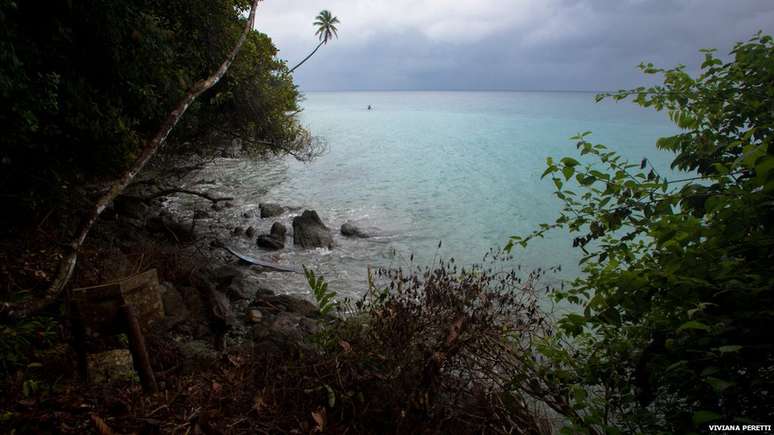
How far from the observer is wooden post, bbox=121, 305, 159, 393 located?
156 inches

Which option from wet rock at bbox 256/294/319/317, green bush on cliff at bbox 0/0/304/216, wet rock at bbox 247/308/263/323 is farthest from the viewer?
wet rock at bbox 256/294/319/317

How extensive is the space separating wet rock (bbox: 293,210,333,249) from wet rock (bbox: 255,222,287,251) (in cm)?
52

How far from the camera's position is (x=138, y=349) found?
4.08 meters

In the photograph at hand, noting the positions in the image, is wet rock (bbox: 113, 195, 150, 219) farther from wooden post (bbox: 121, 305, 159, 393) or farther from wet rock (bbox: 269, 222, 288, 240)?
wooden post (bbox: 121, 305, 159, 393)

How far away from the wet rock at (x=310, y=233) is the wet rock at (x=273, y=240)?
52 centimetres

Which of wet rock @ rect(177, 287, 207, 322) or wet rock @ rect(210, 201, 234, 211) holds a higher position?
wet rock @ rect(210, 201, 234, 211)

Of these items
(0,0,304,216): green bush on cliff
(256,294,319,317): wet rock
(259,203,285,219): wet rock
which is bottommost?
Result: (256,294,319,317): wet rock

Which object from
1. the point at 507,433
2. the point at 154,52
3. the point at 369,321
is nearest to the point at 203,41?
the point at 154,52

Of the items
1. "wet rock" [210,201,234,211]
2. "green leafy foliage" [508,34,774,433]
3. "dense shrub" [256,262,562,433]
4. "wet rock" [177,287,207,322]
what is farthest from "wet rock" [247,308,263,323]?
"wet rock" [210,201,234,211]

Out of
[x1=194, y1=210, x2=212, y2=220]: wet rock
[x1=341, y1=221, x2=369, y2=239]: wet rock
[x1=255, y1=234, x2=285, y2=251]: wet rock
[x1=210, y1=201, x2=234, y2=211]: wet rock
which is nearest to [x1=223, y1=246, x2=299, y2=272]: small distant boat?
[x1=255, y1=234, x2=285, y2=251]: wet rock

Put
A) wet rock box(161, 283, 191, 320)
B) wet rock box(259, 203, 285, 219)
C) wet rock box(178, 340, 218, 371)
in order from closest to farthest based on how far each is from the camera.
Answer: wet rock box(178, 340, 218, 371), wet rock box(161, 283, 191, 320), wet rock box(259, 203, 285, 219)

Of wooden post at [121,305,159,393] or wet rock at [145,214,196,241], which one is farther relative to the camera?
wet rock at [145,214,196,241]

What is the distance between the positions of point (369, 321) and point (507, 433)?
2.31m

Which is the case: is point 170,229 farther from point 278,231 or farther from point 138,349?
point 138,349
